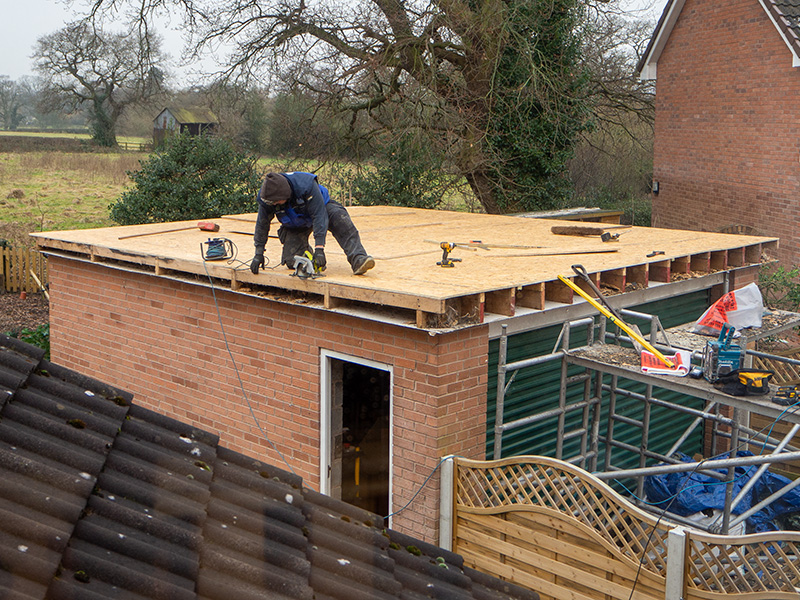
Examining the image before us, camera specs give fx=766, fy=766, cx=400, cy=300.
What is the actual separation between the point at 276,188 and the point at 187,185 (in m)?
12.1

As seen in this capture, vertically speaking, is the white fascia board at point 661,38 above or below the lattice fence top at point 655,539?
above

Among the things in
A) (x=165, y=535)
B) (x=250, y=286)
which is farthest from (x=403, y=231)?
(x=165, y=535)

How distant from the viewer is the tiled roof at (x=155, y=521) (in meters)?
2.28

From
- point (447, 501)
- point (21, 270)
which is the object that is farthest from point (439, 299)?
point (21, 270)

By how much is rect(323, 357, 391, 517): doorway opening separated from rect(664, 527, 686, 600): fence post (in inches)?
141

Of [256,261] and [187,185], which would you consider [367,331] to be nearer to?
[256,261]

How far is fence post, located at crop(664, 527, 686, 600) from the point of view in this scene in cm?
533

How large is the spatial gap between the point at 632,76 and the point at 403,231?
15.1 meters

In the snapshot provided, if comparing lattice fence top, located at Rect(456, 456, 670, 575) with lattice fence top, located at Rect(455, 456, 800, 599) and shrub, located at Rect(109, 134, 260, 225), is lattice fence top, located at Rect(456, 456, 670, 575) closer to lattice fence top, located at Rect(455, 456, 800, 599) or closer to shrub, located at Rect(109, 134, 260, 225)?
lattice fence top, located at Rect(455, 456, 800, 599)

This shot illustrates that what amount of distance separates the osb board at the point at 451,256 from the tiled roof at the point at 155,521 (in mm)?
2907

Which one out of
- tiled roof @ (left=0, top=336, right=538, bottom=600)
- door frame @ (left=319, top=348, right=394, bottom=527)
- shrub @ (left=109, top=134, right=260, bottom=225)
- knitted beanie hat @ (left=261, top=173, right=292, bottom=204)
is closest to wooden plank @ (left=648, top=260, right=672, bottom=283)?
door frame @ (left=319, top=348, right=394, bottom=527)

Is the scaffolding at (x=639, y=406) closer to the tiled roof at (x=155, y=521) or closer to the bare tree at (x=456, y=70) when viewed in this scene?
the tiled roof at (x=155, y=521)

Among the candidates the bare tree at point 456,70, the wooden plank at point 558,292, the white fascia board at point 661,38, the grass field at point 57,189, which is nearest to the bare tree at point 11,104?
the grass field at point 57,189

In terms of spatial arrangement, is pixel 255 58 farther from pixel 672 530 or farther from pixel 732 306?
pixel 672 530
